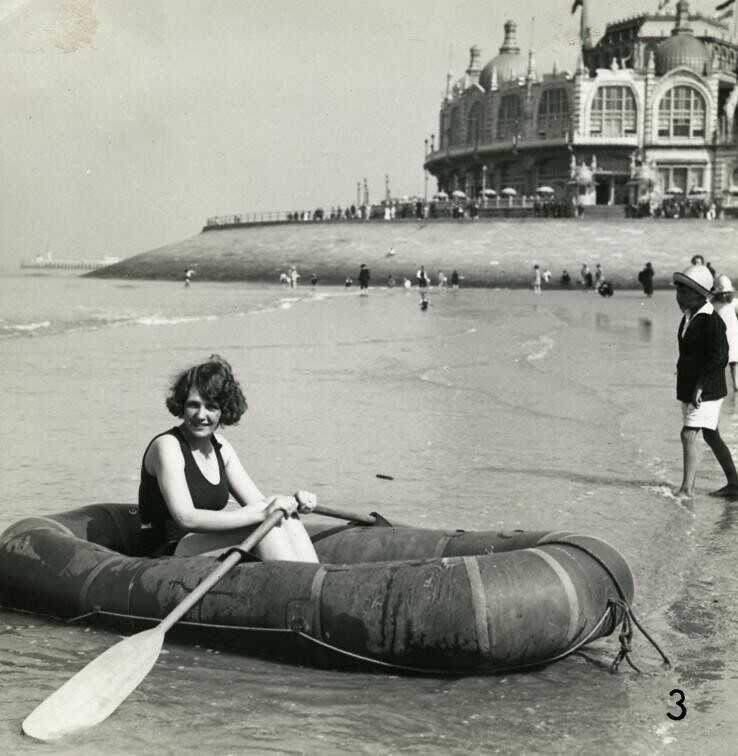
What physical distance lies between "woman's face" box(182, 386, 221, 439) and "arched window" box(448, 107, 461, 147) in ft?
303

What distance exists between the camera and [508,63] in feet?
320

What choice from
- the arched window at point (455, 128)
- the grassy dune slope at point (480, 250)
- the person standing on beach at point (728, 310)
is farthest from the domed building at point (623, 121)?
the person standing on beach at point (728, 310)

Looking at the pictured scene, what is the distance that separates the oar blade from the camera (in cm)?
484

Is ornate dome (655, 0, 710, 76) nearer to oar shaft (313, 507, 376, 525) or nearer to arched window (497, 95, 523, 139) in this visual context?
arched window (497, 95, 523, 139)

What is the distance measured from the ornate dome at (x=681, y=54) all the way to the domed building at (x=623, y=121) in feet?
0.24

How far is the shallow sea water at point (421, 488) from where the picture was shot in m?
5.00

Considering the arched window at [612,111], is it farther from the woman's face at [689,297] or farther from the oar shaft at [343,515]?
the oar shaft at [343,515]

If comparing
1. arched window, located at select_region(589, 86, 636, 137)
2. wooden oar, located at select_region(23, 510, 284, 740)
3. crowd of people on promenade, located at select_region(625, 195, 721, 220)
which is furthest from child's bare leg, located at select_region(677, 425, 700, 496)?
arched window, located at select_region(589, 86, 636, 137)

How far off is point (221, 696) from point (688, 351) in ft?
17.5

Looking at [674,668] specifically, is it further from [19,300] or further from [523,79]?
[523,79]

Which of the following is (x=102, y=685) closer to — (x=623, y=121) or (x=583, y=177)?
(x=583, y=177)

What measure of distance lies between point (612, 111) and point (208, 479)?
82252mm

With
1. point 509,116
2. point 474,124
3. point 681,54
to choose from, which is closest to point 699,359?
point 509,116

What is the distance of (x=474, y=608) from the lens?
534 cm
